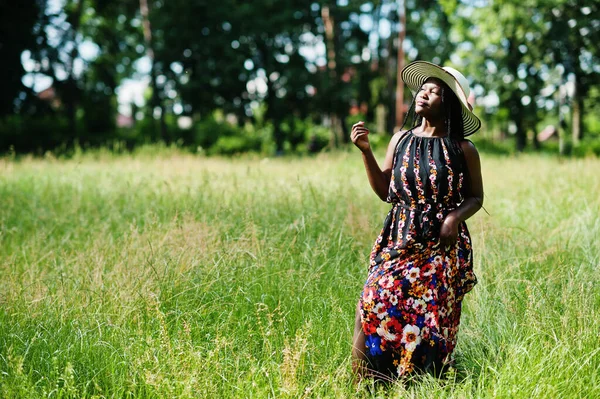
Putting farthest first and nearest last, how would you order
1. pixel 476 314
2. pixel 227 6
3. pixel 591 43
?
pixel 227 6 < pixel 591 43 < pixel 476 314

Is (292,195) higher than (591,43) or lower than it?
lower

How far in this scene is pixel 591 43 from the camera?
2042 cm

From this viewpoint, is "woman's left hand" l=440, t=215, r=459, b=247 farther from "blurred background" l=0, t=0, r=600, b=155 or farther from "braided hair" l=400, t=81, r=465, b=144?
"blurred background" l=0, t=0, r=600, b=155

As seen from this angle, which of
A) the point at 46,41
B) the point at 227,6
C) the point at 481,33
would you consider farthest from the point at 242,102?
the point at 481,33

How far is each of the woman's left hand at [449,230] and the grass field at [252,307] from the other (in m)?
0.69

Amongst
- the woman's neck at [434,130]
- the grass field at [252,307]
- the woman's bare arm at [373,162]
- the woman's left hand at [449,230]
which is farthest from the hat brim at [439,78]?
the grass field at [252,307]

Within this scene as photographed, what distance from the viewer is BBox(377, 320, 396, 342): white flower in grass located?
3.10m

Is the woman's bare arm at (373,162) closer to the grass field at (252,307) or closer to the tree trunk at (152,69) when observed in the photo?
the grass field at (252,307)

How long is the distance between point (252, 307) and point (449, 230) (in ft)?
4.89

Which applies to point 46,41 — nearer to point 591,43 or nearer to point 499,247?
point 591,43

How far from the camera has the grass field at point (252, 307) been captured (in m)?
3.04

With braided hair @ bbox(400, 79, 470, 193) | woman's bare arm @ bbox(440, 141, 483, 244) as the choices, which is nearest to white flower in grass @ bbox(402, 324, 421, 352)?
woman's bare arm @ bbox(440, 141, 483, 244)

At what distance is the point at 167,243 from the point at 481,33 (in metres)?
18.6

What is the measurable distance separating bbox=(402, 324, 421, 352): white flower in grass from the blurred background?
18518 millimetres
